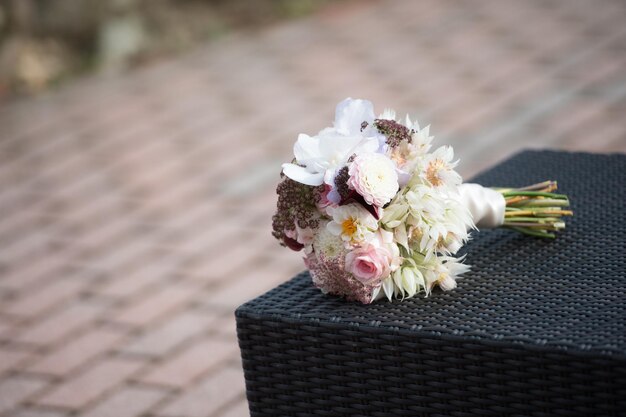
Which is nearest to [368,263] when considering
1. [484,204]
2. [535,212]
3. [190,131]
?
[484,204]

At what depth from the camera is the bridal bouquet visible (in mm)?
1539

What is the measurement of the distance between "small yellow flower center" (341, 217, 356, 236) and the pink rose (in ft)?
0.10

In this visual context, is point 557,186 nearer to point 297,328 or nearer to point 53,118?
point 297,328

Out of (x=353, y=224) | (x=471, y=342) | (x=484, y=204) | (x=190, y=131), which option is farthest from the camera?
(x=190, y=131)

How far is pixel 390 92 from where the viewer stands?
4266 mm

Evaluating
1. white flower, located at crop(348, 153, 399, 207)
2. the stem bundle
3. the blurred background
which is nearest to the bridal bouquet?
white flower, located at crop(348, 153, 399, 207)

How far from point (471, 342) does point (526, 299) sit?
18 centimetres

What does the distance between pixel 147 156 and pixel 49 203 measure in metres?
0.50

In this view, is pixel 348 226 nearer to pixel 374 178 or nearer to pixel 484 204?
pixel 374 178

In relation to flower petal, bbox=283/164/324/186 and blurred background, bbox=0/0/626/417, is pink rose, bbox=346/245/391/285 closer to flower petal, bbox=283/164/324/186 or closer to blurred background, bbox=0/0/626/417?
flower petal, bbox=283/164/324/186

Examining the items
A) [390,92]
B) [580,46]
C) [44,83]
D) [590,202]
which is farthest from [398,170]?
[44,83]

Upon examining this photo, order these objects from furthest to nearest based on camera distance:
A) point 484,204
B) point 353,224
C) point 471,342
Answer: point 484,204, point 353,224, point 471,342

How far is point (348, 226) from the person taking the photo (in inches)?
61.2

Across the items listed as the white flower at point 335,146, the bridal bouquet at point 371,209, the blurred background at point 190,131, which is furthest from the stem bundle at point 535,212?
the blurred background at point 190,131
